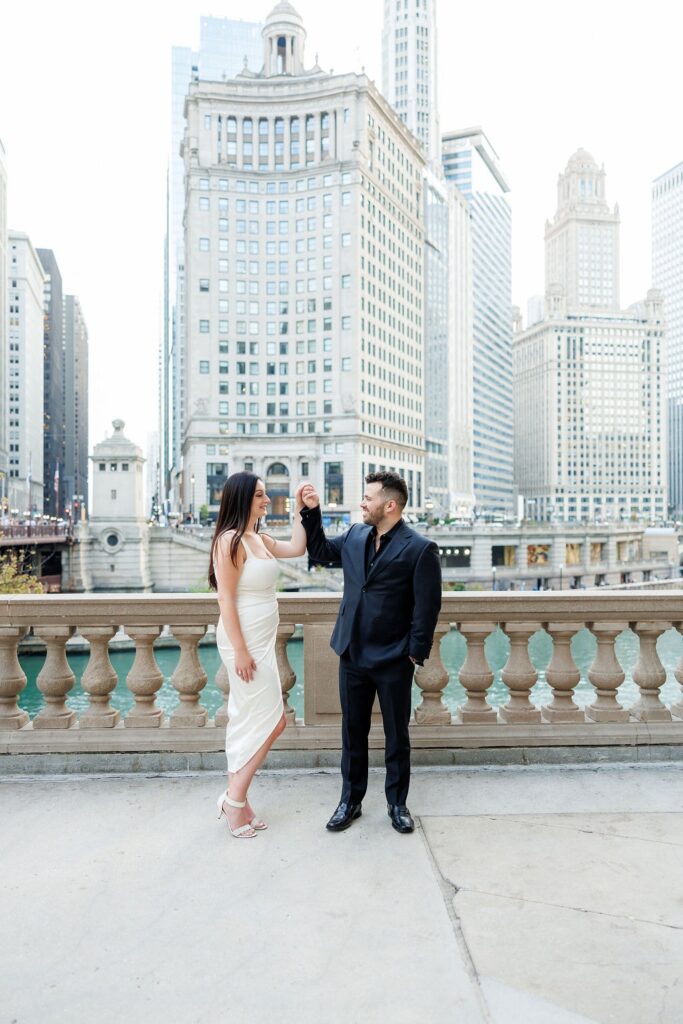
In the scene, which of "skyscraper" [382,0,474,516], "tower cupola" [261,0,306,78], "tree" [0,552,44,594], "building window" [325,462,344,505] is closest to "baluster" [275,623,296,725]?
"tree" [0,552,44,594]

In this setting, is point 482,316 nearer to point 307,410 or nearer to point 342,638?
point 307,410

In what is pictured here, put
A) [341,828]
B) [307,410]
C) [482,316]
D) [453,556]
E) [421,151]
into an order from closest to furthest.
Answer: [341,828] < [453,556] < [307,410] < [421,151] < [482,316]

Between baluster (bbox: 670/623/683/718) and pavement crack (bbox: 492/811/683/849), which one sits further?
baluster (bbox: 670/623/683/718)

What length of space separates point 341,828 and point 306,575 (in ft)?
141

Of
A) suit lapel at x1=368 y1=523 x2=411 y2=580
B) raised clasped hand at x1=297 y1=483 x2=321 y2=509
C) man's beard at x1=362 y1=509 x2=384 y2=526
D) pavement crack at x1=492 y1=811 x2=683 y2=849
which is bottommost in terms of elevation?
pavement crack at x1=492 y1=811 x2=683 y2=849

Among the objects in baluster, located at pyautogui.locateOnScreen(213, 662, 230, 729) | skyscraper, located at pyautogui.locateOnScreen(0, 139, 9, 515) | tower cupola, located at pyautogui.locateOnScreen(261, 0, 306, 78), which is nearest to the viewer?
baluster, located at pyautogui.locateOnScreen(213, 662, 230, 729)

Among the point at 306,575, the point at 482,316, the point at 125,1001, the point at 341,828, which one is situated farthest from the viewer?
the point at 482,316

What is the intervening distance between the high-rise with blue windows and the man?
514ft

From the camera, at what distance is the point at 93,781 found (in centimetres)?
485

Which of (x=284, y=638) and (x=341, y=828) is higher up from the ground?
(x=284, y=638)

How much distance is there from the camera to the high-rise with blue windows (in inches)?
6555

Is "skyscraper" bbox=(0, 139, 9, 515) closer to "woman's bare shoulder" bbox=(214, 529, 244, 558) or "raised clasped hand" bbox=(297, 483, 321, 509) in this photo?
"raised clasped hand" bbox=(297, 483, 321, 509)

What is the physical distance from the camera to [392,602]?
4.26 m

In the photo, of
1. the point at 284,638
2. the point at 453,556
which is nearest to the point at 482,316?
the point at 453,556
